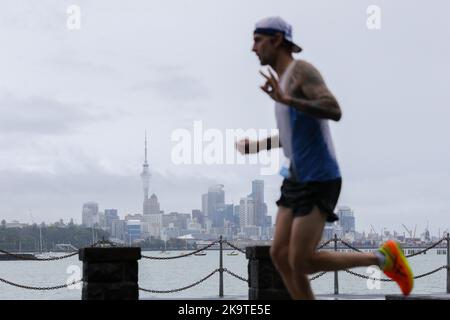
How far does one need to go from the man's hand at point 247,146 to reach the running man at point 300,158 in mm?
367

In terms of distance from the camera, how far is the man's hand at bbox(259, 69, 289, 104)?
15.1ft

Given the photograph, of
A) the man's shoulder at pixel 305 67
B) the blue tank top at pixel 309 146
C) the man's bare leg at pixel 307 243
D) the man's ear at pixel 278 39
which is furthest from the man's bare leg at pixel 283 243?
the man's ear at pixel 278 39

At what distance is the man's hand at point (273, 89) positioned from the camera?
15.1ft

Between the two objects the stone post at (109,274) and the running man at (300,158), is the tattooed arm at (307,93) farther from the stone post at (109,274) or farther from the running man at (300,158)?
the stone post at (109,274)

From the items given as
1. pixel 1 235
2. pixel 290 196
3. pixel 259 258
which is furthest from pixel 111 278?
pixel 1 235

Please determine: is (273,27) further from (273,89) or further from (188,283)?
(188,283)

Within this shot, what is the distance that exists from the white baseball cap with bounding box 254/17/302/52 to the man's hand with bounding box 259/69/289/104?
1.33 ft

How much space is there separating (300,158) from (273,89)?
0.47 m
